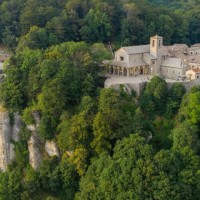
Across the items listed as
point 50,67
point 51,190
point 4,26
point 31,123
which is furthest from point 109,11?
point 51,190

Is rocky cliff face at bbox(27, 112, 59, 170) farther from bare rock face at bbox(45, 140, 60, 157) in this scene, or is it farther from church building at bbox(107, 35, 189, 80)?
church building at bbox(107, 35, 189, 80)

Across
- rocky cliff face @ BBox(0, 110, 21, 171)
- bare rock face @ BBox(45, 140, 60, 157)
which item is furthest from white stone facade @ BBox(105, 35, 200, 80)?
rocky cliff face @ BBox(0, 110, 21, 171)

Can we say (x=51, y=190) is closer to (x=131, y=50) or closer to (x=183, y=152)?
(x=183, y=152)

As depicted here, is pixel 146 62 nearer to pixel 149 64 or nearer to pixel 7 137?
pixel 149 64

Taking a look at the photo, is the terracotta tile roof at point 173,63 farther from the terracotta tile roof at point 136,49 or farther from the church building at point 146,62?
the terracotta tile roof at point 136,49

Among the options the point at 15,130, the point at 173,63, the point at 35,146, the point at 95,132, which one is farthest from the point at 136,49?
the point at 15,130
